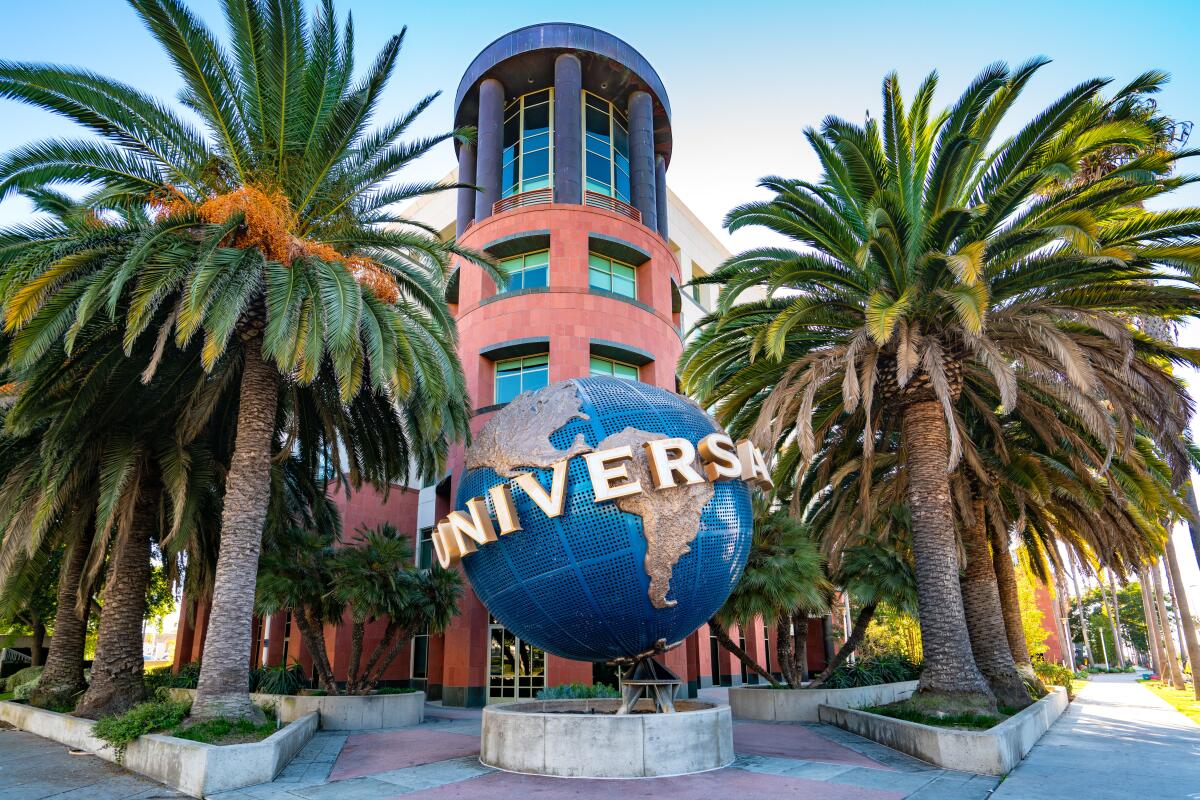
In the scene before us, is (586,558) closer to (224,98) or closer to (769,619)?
(769,619)

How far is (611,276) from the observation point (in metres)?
25.3

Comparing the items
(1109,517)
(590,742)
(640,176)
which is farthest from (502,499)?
(640,176)

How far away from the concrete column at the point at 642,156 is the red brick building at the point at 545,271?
0.17 ft

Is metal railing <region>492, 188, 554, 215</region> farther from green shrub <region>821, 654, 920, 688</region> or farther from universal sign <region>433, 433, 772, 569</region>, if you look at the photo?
green shrub <region>821, 654, 920, 688</region>

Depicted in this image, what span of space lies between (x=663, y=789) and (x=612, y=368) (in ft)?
53.4

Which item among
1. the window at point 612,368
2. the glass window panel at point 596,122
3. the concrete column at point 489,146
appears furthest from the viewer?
the glass window panel at point 596,122

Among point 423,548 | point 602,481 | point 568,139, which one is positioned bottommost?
point 602,481

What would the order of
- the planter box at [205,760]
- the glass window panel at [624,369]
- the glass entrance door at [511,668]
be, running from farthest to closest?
the glass window panel at [624,369], the glass entrance door at [511,668], the planter box at [205,760]

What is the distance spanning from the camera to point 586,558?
32.4 ft

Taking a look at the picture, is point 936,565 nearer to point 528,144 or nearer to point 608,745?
point 608,745

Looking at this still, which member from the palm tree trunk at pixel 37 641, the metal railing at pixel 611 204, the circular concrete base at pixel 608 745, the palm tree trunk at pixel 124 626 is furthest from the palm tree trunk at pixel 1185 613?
the palm tree trunk at pixel 37 641

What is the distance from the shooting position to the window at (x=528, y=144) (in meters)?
26.8

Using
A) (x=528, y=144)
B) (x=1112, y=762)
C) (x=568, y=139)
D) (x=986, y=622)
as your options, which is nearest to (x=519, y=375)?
(x=568, y=139)

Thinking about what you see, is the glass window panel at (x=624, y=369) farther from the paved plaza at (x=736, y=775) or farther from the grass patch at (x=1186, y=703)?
the grass patch at (x=1186, y=703)
